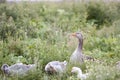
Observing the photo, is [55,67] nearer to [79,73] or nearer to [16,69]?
[79,73]

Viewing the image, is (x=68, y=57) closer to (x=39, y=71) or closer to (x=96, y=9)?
(x=39, y=71)

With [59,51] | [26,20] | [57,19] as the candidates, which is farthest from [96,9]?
[59,51]

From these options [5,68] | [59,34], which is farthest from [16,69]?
[59,34]

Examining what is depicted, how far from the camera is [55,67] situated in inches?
341

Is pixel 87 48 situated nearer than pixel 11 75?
No

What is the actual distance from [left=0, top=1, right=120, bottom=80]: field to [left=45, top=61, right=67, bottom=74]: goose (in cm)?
10

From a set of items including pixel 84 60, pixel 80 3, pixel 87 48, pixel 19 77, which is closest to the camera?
pixel 19 77

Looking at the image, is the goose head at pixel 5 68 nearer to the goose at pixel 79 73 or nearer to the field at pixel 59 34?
the field at pixel 59 34

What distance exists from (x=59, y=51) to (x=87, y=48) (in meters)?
1.56

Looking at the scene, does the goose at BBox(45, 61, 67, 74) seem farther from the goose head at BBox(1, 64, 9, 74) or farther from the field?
the goose head at BBox(1, 64, 9, 74)

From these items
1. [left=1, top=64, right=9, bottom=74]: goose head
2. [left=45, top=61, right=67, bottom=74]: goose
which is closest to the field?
[left=45, top=61, right=67, bottom=74]: goose

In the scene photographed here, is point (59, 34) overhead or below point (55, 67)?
below

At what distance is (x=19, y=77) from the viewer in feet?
27.7

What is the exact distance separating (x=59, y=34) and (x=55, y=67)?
3.14m
